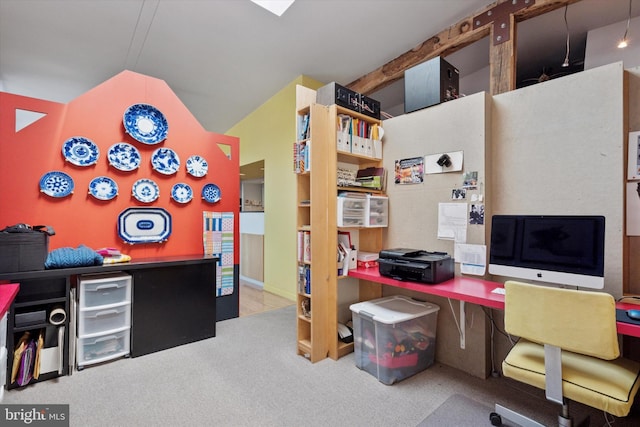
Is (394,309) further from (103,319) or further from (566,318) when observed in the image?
(103,319)

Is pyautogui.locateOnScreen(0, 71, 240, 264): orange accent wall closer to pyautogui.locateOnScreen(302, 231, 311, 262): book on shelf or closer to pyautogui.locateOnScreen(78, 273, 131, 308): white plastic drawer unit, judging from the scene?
pyautogui.locateOnScreen(78, 273, 131, 308): white plastic drawer unit

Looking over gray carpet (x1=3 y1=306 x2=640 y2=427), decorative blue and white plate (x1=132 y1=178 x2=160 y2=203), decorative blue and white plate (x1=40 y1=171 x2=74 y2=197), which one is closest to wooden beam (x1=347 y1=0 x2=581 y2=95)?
gray carpet (x1=3 y1=306 x2=640 y2=427)

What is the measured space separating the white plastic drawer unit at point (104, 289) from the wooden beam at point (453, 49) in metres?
3.57

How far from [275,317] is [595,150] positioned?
330 centimetres

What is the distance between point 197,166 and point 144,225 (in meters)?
0.83

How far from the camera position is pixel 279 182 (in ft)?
15.1

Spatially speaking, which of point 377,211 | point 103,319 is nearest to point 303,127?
point 377,211

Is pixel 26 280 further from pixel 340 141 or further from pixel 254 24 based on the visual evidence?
pixel 254 24

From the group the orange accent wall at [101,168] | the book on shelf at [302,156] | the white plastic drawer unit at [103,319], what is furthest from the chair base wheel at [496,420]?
the orange accent wall at [101,168]

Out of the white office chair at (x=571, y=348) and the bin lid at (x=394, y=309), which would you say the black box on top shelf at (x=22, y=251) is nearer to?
the bin lid at (x=394, y=309)

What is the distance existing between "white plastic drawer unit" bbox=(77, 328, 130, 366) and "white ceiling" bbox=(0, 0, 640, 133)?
3030mm

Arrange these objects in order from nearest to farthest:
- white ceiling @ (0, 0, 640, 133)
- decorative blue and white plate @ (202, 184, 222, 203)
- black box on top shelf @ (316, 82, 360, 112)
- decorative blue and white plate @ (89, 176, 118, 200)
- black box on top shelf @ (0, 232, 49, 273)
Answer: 1. black box on top shelf @ (0, 232, 49, 273)
2. black box on top shelf @ (316, 82, 360, 112)
3. decorative blue and white plate @ (89, 176, 118, 200)
4. white ceiling @ (0, 0, 640, 133)
5. decorative blue and white plate @ (202, 184, 222, 203)

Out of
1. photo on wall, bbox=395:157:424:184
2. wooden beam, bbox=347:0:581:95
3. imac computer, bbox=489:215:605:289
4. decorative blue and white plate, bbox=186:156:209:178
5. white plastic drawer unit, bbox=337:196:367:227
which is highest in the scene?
wooden beam, bbox=347:0:581:95

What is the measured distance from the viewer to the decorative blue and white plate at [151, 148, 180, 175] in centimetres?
306
